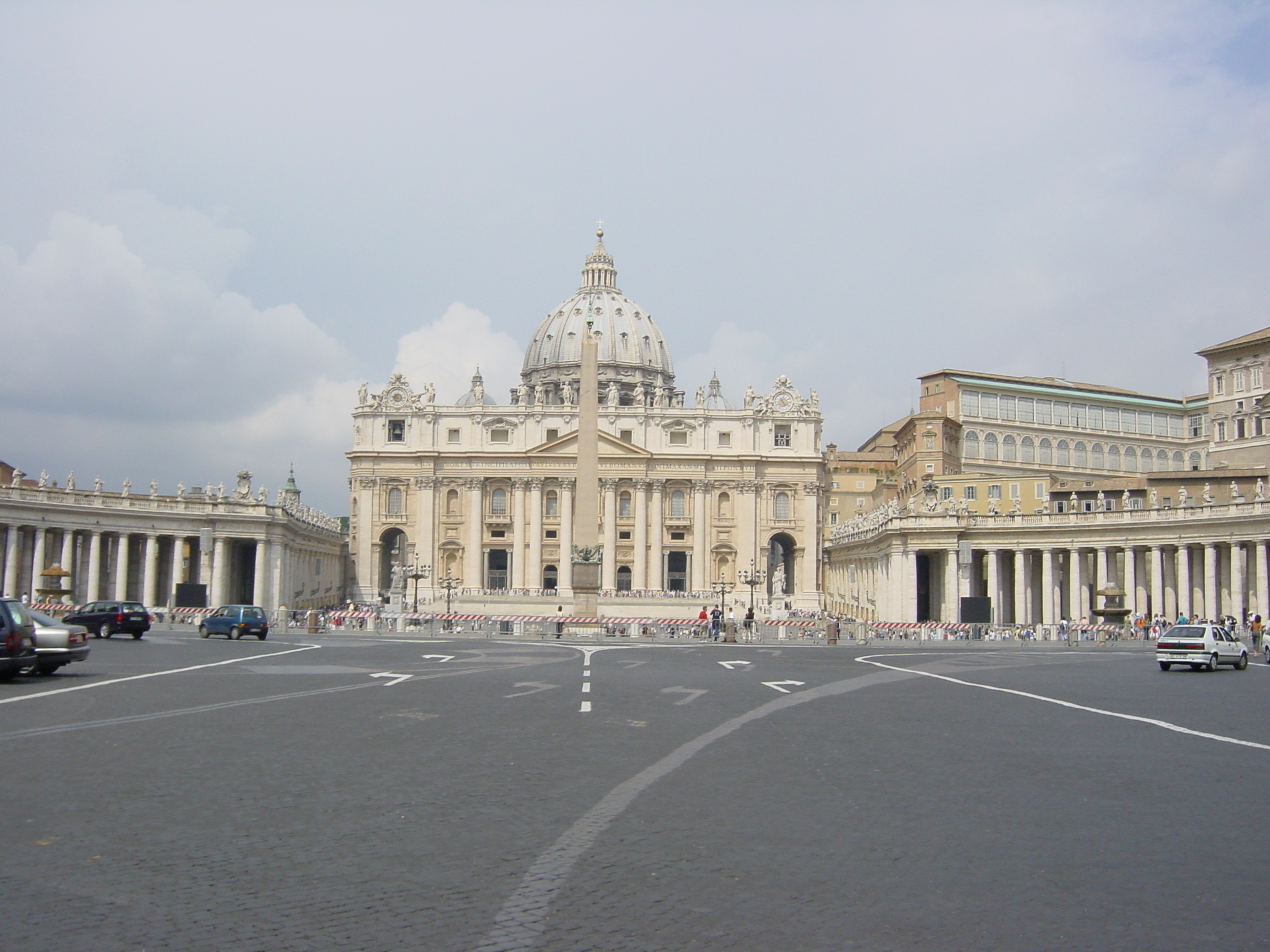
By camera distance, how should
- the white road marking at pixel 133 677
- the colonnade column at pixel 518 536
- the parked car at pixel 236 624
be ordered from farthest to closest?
the colonnade column at pixel 518 536, the parked car at pixel 236 624, the white road marking at pixel 133 677

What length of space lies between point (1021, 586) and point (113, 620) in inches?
1897

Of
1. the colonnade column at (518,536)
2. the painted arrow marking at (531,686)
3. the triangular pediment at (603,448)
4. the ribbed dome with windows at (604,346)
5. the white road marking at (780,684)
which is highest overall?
the ribbed dome with windows at (604,346)

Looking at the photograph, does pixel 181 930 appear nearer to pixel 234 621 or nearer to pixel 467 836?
pixel 467 836

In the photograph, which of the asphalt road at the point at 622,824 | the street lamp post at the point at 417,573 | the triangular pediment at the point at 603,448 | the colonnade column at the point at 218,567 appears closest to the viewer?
the asphalt road at the point at 622,824

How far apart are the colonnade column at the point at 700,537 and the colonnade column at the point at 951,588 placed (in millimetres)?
36176

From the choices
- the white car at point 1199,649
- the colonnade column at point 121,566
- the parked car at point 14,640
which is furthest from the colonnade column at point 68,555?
the white car at point 1199,649

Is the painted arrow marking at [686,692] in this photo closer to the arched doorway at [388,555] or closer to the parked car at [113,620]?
the parked car at [113,620]

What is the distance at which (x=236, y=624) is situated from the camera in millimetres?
48406

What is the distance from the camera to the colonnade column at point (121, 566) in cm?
7281

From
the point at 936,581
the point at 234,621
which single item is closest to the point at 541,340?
the point at 936,581

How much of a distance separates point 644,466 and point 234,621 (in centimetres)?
6381

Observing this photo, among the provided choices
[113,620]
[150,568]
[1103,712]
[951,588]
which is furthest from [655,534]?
[1103,712]

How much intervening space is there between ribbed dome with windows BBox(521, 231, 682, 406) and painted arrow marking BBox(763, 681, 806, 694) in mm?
112331

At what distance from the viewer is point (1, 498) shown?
66375 millimetres
